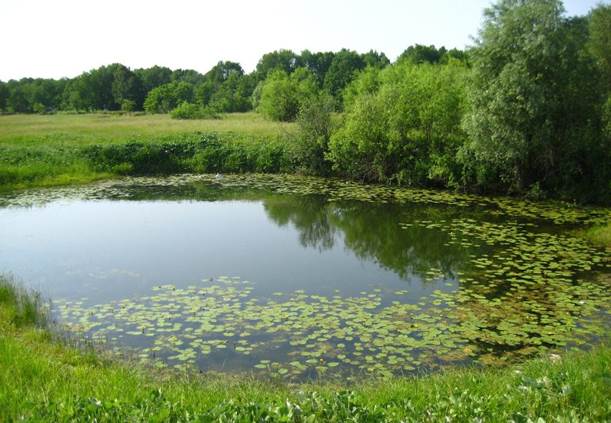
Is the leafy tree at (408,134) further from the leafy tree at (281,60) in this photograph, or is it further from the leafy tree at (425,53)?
the leafy tree at (281,60)

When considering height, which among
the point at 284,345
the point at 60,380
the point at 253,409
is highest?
the point at 253,409

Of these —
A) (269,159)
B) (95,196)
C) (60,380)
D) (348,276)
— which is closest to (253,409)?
(60,380)

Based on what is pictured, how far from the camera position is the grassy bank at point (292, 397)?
4.70 m

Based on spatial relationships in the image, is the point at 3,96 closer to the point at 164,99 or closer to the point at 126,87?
the point at 126,87

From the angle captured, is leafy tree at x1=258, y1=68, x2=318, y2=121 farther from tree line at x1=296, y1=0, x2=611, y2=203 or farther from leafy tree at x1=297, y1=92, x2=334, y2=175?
tree line at x1=296, y1=0, x2=611, y2=203

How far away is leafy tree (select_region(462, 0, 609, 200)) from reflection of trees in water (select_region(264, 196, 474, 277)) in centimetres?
427

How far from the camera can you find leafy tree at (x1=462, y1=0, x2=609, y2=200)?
20.9 m

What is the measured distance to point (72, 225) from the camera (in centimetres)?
1905

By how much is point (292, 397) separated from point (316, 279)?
7.10m

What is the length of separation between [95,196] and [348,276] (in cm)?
1630

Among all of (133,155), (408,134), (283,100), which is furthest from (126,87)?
(408,134)

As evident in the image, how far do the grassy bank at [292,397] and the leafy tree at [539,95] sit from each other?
1552 centimetres

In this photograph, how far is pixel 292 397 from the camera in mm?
6086

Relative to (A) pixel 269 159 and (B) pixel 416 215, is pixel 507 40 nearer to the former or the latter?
(B) pixel 416 215
